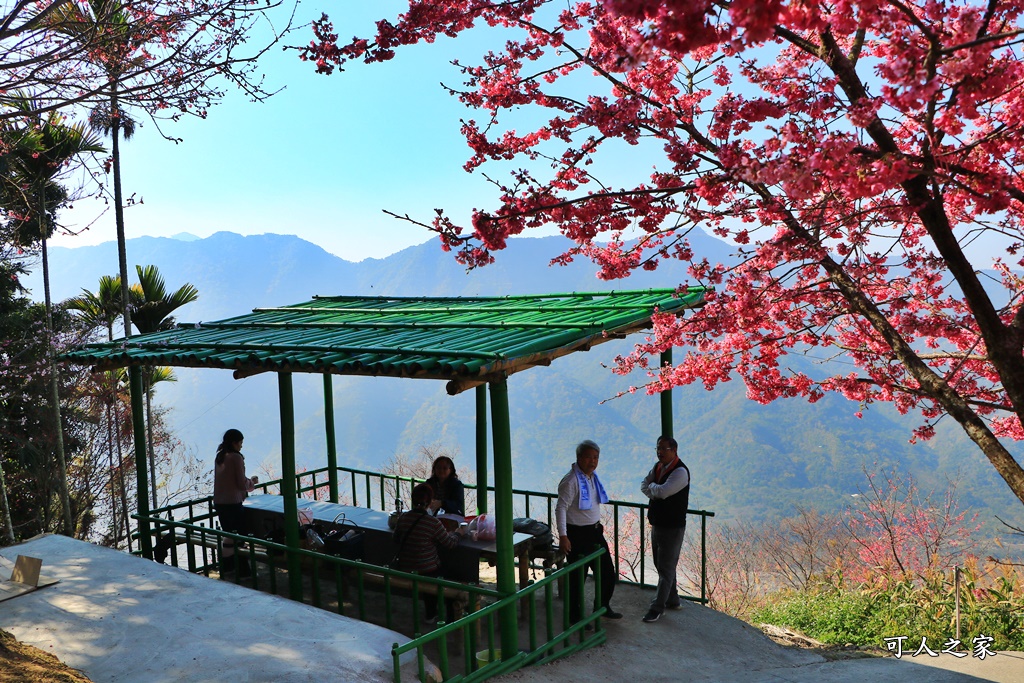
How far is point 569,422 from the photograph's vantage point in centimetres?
8219

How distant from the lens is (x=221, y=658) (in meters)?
5.12

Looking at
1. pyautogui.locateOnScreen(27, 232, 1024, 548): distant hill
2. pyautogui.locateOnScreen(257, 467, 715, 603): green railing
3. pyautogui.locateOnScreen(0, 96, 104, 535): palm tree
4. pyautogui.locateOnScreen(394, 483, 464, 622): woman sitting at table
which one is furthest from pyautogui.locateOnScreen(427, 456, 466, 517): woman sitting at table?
pyautogui.locateOnScreen(27, 232, 1024, 548): distant hill

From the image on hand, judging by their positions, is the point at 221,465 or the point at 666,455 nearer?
the point at 666,455

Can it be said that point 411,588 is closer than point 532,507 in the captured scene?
Yes

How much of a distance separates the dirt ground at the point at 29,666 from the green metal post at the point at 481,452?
4.33m

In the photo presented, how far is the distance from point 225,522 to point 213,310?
15486 centimetres

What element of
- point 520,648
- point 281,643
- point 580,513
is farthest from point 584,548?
point 281,643

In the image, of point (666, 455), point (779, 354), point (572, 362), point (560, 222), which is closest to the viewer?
point (560, 222)

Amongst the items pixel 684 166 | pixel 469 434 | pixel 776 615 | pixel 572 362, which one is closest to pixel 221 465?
pixel 684 166

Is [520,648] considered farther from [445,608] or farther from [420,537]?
[420,537]

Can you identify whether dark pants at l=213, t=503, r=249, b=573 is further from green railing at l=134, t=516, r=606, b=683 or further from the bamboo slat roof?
the bamboo slat roof

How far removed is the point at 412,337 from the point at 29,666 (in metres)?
3.42

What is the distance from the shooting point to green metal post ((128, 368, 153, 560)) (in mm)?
7848

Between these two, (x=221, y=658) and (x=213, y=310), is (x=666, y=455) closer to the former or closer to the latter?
(x=221, y=658)
